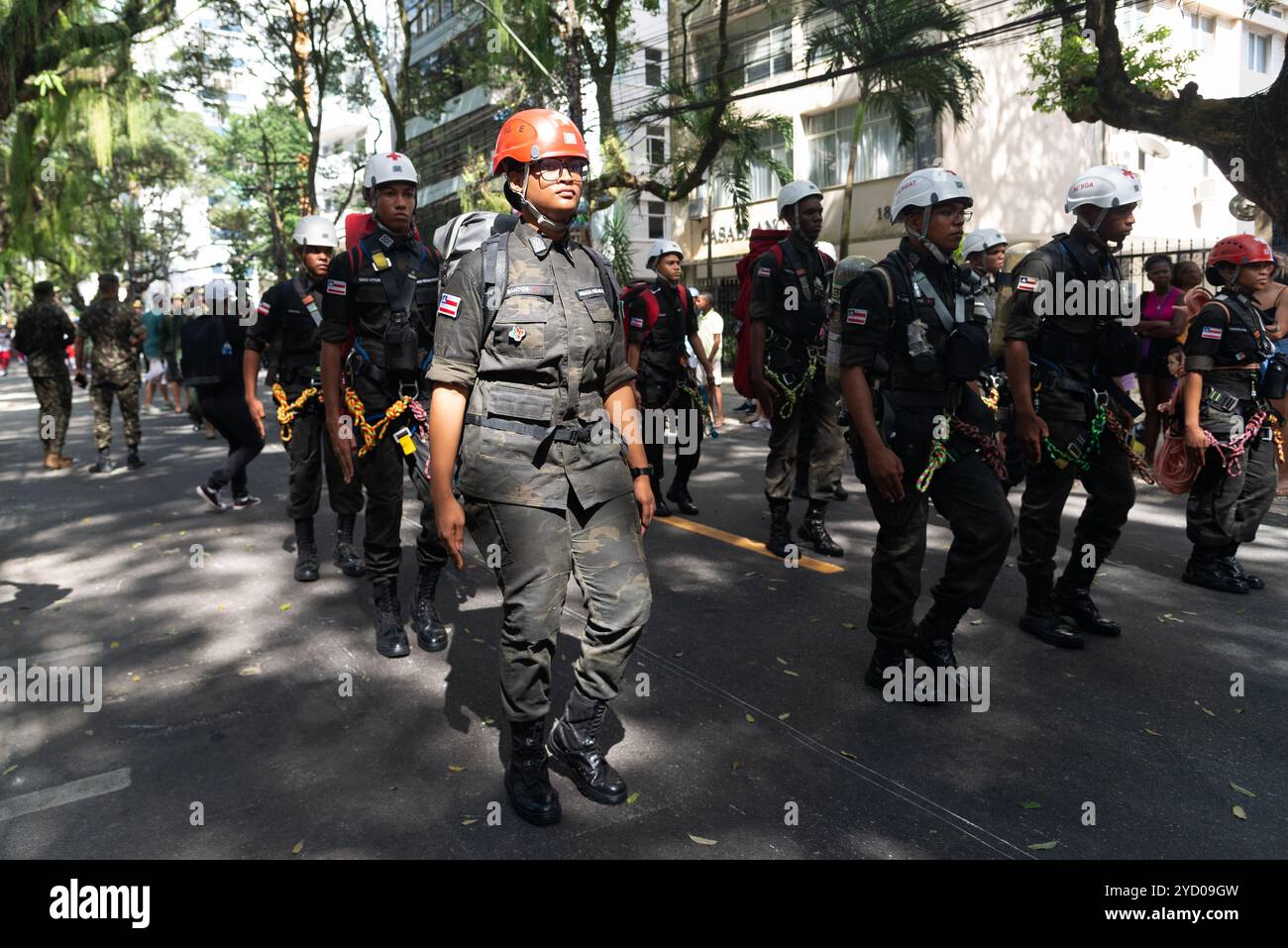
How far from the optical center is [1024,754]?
12.0ft

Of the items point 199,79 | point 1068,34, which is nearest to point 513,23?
point 199,79

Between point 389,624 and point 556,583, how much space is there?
→ 1.99 metres

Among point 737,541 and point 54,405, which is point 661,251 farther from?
→ point 54,405

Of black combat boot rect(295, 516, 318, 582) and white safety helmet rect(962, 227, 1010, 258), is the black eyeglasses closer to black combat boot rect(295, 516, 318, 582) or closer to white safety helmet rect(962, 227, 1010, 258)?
black combat boot rect(295, 516, 318, 582)

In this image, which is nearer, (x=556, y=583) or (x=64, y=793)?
(x=556, y=583)

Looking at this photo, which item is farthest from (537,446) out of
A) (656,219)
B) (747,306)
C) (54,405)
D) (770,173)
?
(656,219)

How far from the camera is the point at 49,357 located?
11062 mm

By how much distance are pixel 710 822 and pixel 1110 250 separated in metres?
3.46

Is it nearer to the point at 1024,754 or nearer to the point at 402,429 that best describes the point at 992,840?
the point at 1024,754

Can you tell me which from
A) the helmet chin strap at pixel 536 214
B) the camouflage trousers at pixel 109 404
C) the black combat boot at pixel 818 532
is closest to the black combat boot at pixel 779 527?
the black combat boot at pixel 818 532

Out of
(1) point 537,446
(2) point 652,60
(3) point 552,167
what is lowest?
(1) point 537,446

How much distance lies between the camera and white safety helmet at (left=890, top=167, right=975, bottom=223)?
4160 mm

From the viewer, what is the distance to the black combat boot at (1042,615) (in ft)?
15.9

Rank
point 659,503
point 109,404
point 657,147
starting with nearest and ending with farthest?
point 659,503, point 109,404, point 657,147
